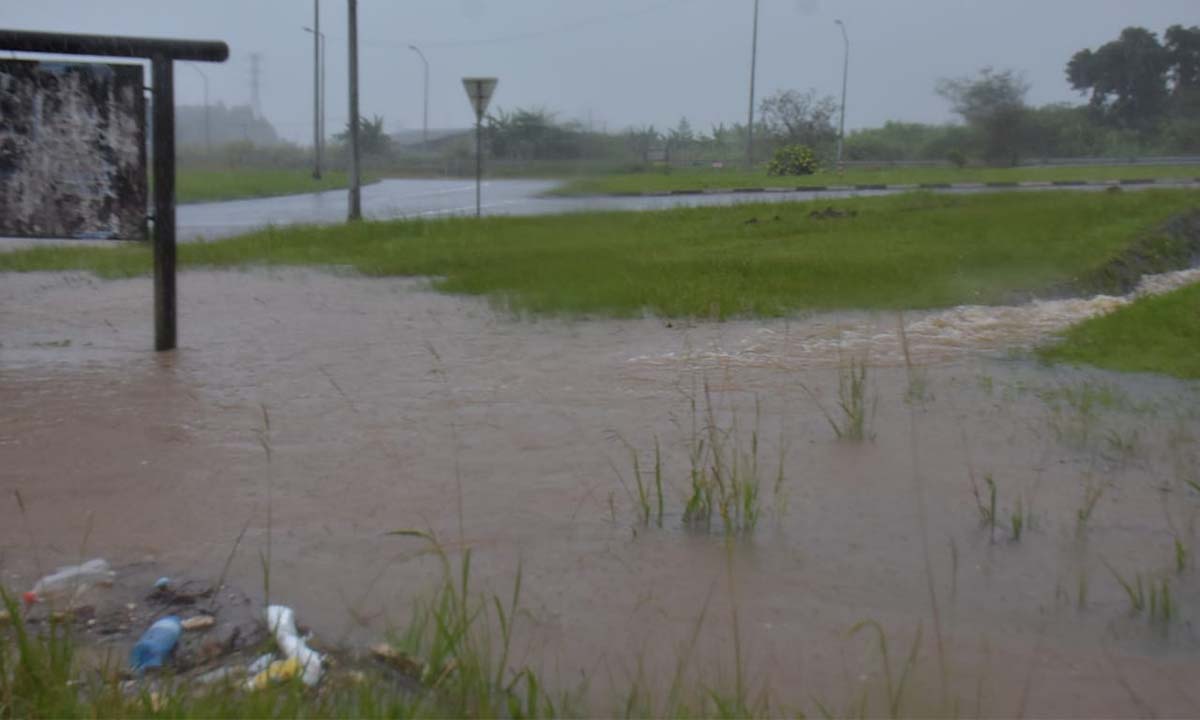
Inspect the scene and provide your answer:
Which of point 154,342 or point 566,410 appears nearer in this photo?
point 566,410

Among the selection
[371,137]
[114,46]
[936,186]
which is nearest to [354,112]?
[371,137]

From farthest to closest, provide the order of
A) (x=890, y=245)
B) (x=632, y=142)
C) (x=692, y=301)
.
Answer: (x=890, y=245), (x=692, y=301), (x=632, y=142)

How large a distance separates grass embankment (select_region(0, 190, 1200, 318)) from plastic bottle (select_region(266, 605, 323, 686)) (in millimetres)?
5795

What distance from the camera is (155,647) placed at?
11.8ft

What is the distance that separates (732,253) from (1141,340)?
5.23 m

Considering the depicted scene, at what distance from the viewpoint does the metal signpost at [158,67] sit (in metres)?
7.54

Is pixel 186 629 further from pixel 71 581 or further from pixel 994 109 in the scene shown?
pixel 994 109

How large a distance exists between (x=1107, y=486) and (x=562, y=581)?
8.09 feet

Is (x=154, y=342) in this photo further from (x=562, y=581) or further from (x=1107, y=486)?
(x=1107, y=486)

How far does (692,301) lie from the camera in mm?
9969

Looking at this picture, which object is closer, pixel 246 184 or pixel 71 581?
pixel 71 581

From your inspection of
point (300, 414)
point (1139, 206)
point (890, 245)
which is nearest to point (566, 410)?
point (300, 414)

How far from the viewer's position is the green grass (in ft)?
25.3

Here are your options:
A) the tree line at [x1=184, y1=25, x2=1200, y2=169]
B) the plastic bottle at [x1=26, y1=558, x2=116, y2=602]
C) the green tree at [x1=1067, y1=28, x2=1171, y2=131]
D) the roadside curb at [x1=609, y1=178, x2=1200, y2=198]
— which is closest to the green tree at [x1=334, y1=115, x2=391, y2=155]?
the tree line at [x1=184, y1=25, x2=1200, y2=169]
